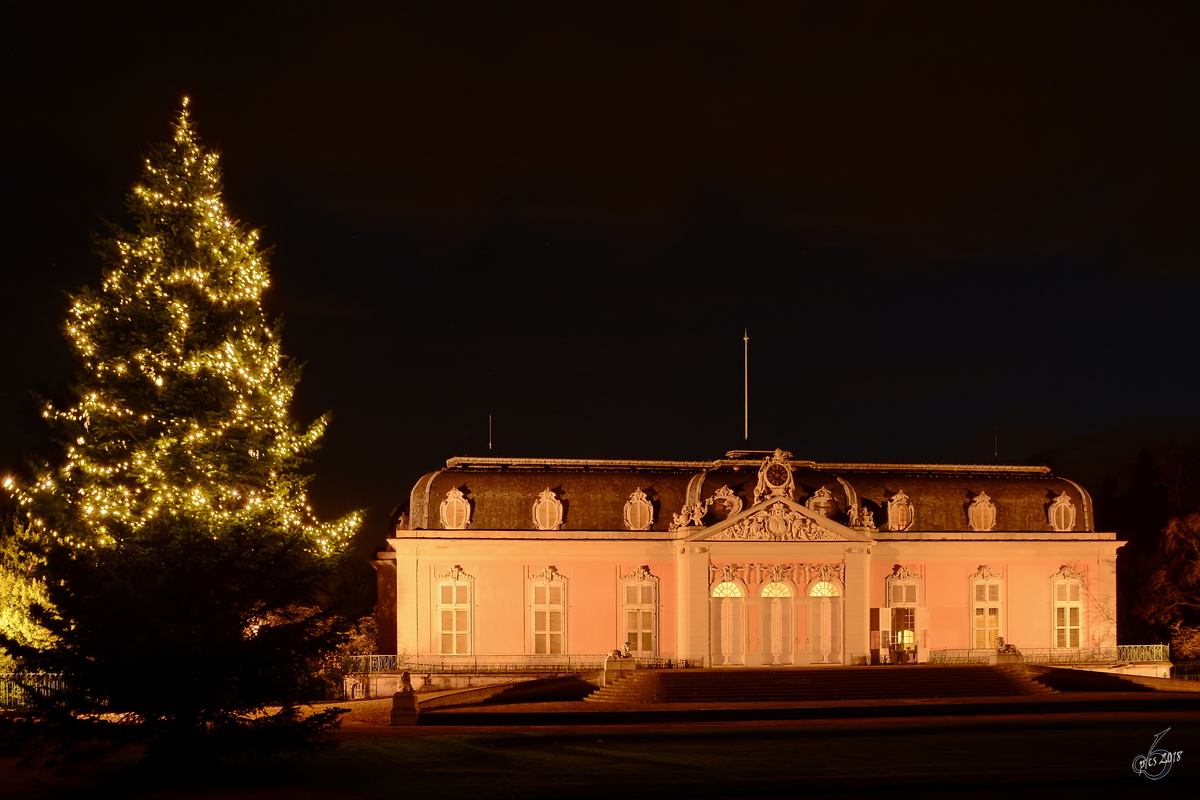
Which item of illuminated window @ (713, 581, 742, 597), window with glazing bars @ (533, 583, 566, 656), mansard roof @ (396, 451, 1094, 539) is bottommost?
window with glazing bars @ (533, 583, 566, 656)

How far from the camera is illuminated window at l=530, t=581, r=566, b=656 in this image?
131ft

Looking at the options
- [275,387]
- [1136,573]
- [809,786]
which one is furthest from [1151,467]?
[809,786]

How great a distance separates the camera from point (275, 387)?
3347 cm

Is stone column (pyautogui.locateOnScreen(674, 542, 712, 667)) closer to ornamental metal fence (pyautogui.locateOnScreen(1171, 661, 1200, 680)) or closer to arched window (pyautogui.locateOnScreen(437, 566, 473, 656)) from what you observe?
arched window (pyautogui.locateOnScreen(437, 566, 473, 656))

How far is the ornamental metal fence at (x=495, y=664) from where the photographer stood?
38.2 m

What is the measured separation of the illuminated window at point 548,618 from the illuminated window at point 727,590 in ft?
14.6

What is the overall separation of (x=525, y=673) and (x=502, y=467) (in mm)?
6380

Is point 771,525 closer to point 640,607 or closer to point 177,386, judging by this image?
point 640,607

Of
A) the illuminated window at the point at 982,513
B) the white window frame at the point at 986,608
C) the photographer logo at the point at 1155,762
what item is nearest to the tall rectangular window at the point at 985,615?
the white window frame at the point at 986,608

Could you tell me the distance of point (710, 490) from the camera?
132ft

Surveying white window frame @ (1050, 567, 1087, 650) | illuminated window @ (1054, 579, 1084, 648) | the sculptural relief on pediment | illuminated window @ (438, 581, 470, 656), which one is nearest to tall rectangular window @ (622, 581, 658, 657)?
the sculptural relief on pediment

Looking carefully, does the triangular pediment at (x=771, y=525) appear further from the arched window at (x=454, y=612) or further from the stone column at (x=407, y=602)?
the stone column at (x=407, y=602)

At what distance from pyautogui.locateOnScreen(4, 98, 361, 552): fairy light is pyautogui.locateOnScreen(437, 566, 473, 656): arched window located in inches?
274

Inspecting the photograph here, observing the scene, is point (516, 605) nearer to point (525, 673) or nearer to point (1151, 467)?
point (525, 673)
